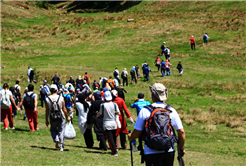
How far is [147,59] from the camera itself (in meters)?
41.5

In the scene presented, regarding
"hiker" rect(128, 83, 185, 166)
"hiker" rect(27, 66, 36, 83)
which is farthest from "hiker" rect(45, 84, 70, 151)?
"hiker" rect(27, 66, 36, 83)

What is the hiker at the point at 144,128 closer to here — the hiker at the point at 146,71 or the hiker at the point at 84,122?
the hiker at the point at 84,122

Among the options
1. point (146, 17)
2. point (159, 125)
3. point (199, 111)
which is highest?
point (146, 17)

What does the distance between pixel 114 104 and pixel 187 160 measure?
309cm

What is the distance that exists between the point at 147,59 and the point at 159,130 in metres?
36.6

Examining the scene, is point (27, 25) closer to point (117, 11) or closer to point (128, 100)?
point (117, 11)

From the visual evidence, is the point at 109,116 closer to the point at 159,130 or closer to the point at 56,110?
the point at 56,110

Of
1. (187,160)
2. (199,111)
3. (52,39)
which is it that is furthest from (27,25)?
(187,160)

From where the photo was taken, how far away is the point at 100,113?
1023 centimetres

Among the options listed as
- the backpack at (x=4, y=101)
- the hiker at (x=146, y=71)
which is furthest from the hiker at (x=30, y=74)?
the backpack at (x=4, y=101)

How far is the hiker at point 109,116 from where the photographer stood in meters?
10.1

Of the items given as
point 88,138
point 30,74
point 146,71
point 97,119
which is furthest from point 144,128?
point 30,74

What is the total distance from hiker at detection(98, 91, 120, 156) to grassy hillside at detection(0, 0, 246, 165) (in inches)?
25.9

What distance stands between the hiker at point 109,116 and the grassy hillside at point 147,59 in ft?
2.16
